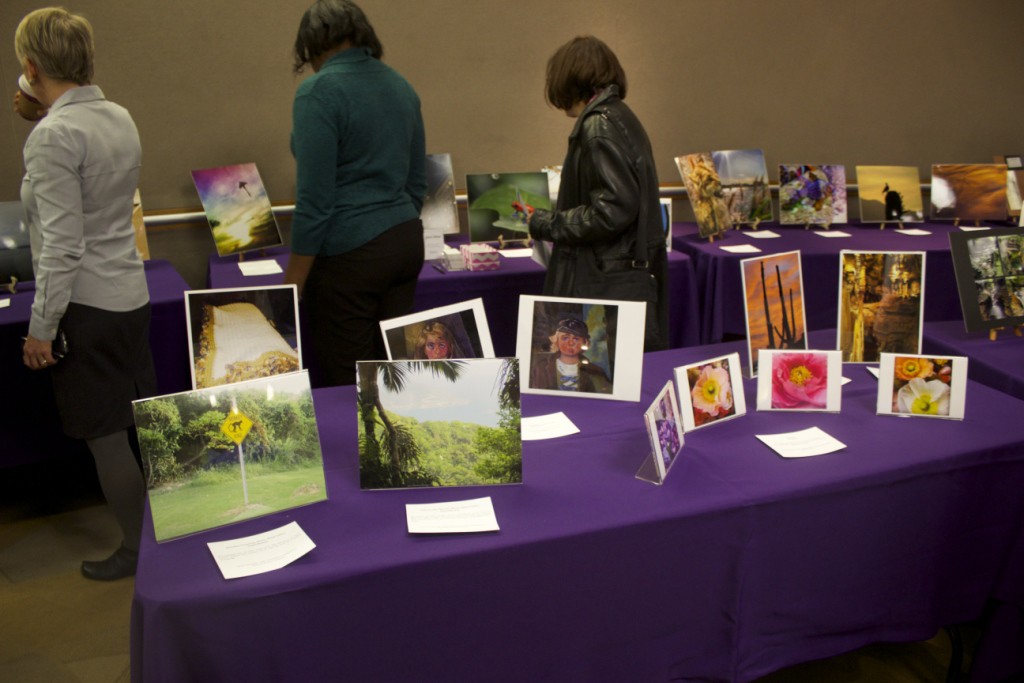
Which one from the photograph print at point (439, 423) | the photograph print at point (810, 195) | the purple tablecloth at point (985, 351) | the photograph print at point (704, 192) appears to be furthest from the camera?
the photograph print at point (810, 195)

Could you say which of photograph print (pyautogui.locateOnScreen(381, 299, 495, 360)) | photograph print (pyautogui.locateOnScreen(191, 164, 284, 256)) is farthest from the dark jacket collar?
photograph print (pyautogui.locateOnScreen(191, 164, 284, 256))

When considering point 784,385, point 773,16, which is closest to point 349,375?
point 784,385

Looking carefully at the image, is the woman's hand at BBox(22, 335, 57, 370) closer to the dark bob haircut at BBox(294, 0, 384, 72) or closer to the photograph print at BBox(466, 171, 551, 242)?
the dark bob haircut at BBox(294, 0, 384, 72)

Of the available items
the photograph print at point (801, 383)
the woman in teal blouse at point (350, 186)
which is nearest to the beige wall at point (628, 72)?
the woman in teal blouse at point (350, 186)

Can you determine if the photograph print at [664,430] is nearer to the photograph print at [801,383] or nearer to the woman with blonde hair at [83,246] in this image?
the photograph print at [801,383]

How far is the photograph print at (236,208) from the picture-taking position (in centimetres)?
333

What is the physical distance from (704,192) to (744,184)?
38cm

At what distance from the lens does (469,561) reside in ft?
4.31

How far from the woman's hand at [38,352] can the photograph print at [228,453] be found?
815mm

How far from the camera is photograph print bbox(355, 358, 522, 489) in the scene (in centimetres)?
148

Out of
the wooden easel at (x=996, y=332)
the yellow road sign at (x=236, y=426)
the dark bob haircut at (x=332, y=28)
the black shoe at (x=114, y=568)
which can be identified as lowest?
the black shoe at (x=114, y=568)

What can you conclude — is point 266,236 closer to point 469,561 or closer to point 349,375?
point 349,375

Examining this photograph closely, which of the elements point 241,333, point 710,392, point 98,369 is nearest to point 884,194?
point 710,392

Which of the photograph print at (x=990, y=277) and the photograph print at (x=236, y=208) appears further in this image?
the photograph print at (x=236, y=208)
